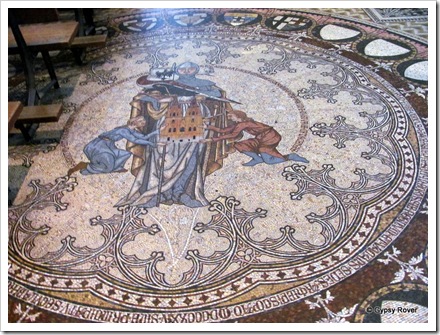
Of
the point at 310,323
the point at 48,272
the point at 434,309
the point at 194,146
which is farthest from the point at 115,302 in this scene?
the point at 434,309

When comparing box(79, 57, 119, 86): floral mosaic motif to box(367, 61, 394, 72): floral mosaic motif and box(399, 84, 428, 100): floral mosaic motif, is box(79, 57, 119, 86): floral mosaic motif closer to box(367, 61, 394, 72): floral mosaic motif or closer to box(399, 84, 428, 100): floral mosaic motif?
box(367, 61, 394, 72): floral mosaic motif

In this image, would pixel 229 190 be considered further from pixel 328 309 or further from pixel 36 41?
pixel 36 41

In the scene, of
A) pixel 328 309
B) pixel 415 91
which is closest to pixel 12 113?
pixel 328 309

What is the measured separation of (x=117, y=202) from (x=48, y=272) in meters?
0.59

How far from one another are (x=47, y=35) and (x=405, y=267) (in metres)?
3.30

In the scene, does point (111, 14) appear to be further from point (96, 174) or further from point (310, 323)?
point (310, 323)

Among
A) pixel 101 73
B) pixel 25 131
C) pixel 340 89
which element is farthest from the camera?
pixel 101 73

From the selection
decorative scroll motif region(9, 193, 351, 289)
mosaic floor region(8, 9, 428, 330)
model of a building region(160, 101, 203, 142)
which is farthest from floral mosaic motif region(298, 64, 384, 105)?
decorative scroll motif region(9, 193, 351, 289)

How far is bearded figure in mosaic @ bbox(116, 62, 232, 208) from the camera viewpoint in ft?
8.91

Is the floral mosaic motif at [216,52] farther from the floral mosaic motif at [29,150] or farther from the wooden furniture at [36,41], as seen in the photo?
the floral mosaic motif at [29,150]

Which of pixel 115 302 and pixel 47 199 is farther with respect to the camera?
pixel 47 199

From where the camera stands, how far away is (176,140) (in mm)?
3111

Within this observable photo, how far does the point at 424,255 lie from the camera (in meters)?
2.23

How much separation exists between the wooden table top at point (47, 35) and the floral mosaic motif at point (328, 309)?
2.84 metres
